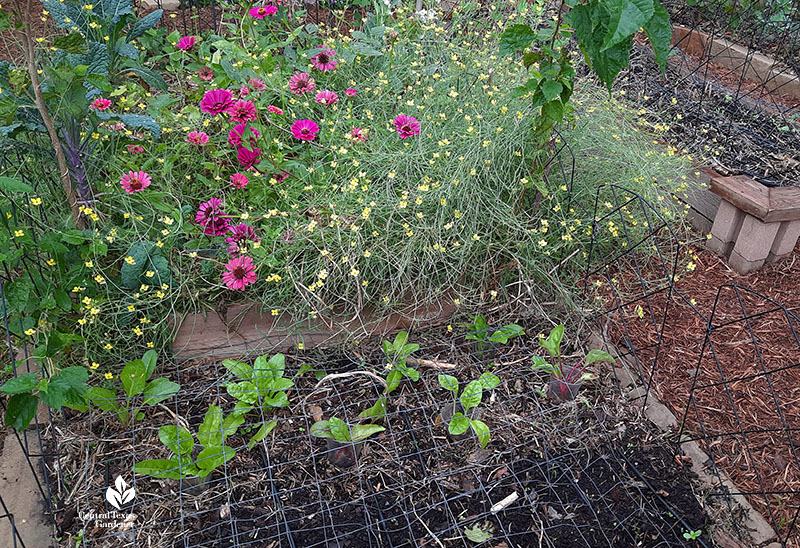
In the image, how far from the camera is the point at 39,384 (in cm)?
147

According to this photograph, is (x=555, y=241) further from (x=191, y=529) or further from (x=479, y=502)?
(x=191, y=529)

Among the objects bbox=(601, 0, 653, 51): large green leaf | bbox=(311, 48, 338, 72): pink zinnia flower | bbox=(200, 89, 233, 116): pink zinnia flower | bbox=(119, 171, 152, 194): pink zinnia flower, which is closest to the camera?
bbox=(601, 0, 653, 51): large green leaf

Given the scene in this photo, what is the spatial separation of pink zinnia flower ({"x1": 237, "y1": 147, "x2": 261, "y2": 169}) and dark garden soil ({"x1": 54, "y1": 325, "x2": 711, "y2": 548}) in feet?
2.34

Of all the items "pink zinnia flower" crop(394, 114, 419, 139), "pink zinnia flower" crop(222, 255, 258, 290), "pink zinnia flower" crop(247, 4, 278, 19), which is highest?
"pink zinnia flower" crop(247, 4, 278, 19)

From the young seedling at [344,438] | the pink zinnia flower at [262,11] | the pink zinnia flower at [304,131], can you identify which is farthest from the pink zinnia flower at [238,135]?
the young seedling at [344,438]

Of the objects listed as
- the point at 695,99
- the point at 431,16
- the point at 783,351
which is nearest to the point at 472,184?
the point at 431,16

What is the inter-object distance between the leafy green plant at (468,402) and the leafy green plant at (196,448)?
1.98 feet

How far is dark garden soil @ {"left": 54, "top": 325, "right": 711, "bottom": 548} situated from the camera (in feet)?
5.10

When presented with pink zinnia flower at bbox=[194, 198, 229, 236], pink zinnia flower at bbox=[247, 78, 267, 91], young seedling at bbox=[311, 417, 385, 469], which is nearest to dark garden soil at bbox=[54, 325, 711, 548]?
young seedling at bbox=[311, 417, 385, 469]

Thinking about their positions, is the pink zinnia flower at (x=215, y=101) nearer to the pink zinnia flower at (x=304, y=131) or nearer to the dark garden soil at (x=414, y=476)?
the pink zinnia flower at (x=304, y=131)

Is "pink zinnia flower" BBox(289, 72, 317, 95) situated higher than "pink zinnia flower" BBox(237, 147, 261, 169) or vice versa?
"pink zinnia flower" BBox(289, 72, 317, 95)

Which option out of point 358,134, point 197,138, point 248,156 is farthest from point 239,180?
point 358,134

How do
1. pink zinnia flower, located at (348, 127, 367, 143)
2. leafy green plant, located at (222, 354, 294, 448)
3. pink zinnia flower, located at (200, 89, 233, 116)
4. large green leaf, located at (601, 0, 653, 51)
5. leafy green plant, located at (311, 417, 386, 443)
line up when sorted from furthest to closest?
1. pink zinnia flower, located at (348, 127, 367, 143)
2. pink zinnia flower, located at (200, 89, 233, 116)
3. leafy green plant, located at (222, 354, 294, 448)
4. leafy green plant, located at (311, 417, 386, 443)
5. large green leaf, located at (601, 0, 653, 51)

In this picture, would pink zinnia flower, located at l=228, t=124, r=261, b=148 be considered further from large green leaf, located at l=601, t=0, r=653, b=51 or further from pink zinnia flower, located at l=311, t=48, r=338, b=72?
large green leaf, located at l=601, t=0, r=653, b=51
